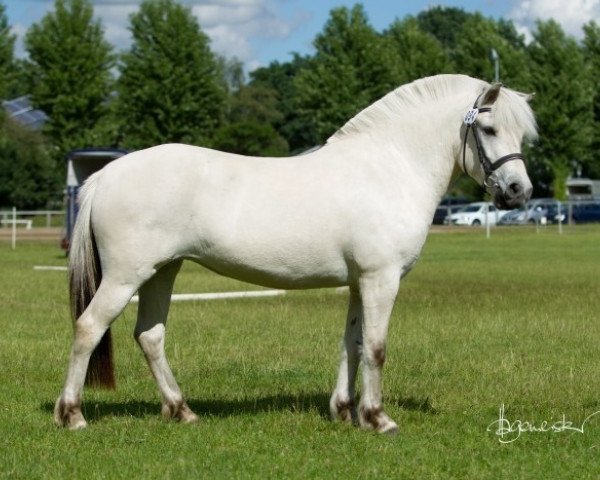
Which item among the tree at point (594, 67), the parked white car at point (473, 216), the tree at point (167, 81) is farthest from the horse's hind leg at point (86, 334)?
the tree at point (594, 67)

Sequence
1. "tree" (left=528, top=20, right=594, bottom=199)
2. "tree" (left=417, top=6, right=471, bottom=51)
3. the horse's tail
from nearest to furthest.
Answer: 1. the horse's tail
2. "tree" (left=528, top=20, right=594, bottom=199)
3. "tree" (left=417, top=6, right=471, bottom=51)

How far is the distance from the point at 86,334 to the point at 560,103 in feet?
197

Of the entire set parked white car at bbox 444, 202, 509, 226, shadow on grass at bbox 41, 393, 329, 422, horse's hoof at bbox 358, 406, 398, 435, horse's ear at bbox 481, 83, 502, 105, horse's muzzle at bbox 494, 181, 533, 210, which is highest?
horse's ear at bbox 481, 83, 502, 105

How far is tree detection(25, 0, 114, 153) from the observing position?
5372cm

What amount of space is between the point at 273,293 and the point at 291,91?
340 feet

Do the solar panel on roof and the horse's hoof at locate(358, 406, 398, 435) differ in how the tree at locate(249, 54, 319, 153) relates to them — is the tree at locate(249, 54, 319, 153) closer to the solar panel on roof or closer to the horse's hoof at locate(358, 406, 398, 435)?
the solar panel on roof

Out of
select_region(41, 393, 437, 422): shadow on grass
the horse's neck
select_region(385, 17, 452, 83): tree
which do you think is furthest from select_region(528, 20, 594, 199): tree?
the horse's neck

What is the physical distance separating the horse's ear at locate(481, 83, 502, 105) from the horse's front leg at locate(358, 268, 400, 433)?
1.42 meters

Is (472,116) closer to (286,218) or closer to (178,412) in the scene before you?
(286,218)

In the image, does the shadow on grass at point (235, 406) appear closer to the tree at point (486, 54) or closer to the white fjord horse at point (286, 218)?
the white fjord horse at point (286, 218)

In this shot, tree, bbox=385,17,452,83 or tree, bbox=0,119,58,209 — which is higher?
tree, bbox=385,17,452,83

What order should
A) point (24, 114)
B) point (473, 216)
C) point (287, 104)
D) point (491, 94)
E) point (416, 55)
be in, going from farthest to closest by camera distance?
point (287, 104), point (24, 114), point (416, 55), point (473, 216), point (491, 94)

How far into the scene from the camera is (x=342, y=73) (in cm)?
5975

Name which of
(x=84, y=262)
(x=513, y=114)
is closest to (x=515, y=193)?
(x=513, y=114)
